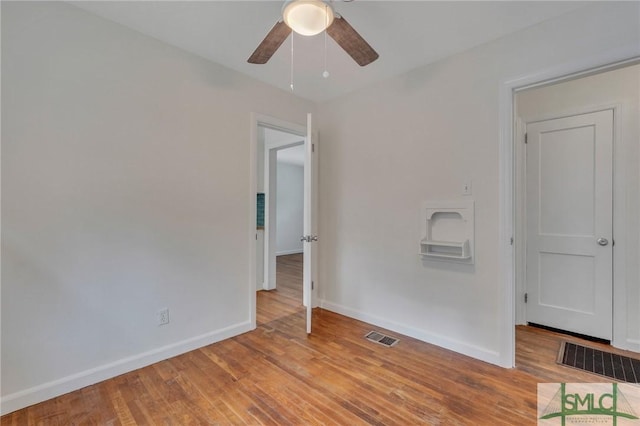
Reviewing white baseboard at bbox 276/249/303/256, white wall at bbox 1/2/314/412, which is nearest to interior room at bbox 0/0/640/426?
white wall at bbox 1/2/314/412

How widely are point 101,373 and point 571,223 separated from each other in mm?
4164

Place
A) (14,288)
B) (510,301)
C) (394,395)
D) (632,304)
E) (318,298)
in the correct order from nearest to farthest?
(14,288), (394,395), (510,301), (632,304), (318,298)

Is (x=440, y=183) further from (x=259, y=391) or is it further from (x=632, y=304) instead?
(x=259, y=391)

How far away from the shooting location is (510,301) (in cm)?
223

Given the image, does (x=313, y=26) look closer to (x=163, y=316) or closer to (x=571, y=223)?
(x=163, y=316)

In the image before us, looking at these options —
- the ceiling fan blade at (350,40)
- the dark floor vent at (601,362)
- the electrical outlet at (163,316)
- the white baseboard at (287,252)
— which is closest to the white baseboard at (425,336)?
the dark floor vent at (601,362)

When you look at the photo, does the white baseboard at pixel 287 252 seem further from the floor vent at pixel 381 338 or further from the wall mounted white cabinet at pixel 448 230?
the wall mounted white cabinet at pixel 448 230

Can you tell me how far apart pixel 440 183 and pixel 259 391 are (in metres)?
2.17

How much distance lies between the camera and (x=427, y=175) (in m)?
2.67

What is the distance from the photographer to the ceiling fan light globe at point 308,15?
1446 mm

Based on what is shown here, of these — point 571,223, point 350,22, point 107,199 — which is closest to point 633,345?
point 571,223

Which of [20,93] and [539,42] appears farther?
[539,42]

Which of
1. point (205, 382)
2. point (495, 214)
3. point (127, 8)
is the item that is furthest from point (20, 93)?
point (495, 214)

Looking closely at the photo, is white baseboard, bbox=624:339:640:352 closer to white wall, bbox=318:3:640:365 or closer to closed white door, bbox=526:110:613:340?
closed white door, bbox=526:110:613:340
